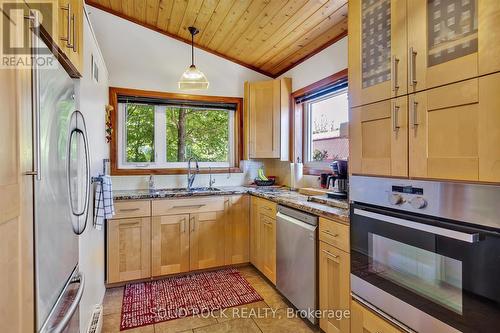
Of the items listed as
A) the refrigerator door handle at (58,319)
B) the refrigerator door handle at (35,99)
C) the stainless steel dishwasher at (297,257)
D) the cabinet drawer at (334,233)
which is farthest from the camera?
the stainless steel dishwasher at (297,257)

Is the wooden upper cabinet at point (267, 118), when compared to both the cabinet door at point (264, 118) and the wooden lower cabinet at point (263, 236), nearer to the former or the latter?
the cabinet door at point (264, 118)

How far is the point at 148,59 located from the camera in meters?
3.31

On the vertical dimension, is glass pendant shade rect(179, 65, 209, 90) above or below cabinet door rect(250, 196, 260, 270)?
above

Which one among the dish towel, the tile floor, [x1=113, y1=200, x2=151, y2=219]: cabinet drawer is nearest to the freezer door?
the dish towel

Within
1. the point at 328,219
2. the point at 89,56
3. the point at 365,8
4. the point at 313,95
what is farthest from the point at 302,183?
the point at 89,56

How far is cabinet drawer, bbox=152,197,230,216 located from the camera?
2.87m

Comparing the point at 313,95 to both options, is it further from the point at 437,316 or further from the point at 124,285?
the point at 124,285

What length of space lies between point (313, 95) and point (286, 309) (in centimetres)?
216

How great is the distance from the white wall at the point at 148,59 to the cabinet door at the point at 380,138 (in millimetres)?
2380

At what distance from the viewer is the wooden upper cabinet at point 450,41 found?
1004 mm

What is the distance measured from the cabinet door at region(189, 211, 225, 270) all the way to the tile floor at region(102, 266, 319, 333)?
763 millimetres

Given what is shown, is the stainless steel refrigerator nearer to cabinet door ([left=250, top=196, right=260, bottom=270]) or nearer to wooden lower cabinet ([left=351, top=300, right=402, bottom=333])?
wooden lower cabinet ([left=351, top=300, right=402, bottom=333])

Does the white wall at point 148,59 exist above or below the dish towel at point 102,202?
above

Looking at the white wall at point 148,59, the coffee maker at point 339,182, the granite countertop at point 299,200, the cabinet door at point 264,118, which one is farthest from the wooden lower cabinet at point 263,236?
→ the white wall at point 148,59
